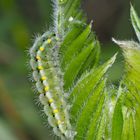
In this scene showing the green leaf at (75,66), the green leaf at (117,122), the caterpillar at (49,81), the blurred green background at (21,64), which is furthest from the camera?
the blurred green background at (21,64)

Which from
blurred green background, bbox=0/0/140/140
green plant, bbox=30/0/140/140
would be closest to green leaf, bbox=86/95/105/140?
green plant, bbox=30/0/140/140

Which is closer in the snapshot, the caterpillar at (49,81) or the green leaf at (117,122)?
the green leaf at (117,122)

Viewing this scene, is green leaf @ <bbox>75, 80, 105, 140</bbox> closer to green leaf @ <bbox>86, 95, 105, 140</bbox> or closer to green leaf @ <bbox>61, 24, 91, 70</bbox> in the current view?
green leaf @ <bbox>86, 95, 105, 140</bbox>

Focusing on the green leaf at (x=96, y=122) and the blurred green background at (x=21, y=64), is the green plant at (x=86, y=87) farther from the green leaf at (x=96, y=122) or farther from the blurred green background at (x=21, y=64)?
the blurred green background at (x=21, y=64)

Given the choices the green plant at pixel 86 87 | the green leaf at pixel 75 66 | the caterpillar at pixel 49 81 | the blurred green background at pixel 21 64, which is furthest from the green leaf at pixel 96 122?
the blurred green background at pixel 21 64

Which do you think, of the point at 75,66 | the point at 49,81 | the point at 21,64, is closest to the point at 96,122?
the point at 75,66

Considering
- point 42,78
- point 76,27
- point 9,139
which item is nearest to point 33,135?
point 9,139

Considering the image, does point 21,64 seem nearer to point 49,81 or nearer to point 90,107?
point 49,81
